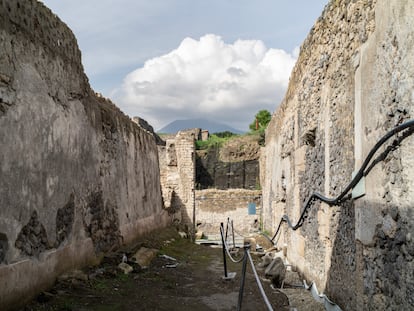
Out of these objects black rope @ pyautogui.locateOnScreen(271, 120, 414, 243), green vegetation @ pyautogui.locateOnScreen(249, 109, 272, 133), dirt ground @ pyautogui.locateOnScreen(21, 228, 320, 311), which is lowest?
dirt ground @ pyautogui.locateOnScreen(21, 228, 320, 311)

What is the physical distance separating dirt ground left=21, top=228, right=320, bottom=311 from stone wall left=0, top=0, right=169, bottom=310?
0.78 ft

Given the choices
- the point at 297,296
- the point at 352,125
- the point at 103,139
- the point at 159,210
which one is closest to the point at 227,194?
the point at 159,210

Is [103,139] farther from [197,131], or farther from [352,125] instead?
[197,131]

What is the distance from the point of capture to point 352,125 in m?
4.34

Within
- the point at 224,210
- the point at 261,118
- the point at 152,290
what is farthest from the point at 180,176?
the point at 261,118

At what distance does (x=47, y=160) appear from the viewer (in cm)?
482

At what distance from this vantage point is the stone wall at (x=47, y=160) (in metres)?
3.96

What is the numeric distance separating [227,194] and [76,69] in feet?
43.1

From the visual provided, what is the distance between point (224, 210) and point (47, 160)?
46.0 ft

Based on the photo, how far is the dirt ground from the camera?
4531 millimetres

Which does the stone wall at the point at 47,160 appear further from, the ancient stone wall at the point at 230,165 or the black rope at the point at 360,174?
the ancient stone wall at the point at 230,165

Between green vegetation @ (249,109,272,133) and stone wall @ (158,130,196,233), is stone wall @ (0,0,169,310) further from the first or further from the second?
green vegetation @ (249,109,272,133)

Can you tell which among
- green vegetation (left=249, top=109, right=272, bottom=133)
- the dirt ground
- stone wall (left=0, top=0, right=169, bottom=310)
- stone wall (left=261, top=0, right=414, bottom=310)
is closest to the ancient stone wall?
green vegetation (left=249, top=109, right=272, bottom=133)

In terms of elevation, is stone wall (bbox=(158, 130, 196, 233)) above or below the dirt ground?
above
